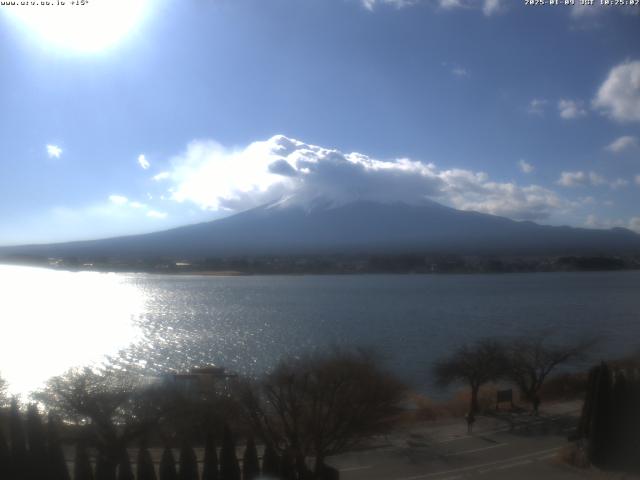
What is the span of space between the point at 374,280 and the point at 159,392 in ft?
121

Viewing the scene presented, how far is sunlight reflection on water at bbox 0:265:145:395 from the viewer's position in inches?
527

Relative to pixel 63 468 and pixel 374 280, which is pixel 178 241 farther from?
pixel 63 468

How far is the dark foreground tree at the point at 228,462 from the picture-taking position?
526 cm

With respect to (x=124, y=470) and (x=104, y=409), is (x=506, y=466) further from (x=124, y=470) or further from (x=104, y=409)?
(x=104, y=409)

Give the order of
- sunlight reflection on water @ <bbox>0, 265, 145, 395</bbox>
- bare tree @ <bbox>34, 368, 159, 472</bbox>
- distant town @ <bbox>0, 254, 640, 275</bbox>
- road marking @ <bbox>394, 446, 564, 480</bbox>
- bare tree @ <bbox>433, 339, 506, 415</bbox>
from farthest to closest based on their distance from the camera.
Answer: distant town @ <bbox>0, 254, 640, 275</bbox> → sunlight reflection on water @ <bbox>0, 265, 145, 395</bbox> → bare tree @ <bbox>433, 339, 506, 415</bbox> → road marking @ <bbox>394, 446, 564, 480</bbox> → bare tree @ <bbox>34, 368, 159, 472</bbox>

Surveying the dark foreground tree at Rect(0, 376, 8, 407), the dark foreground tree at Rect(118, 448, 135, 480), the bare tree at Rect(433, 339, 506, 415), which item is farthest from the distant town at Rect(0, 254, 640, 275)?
the dark foreground tree at Rect(118, 448, 135, 480)

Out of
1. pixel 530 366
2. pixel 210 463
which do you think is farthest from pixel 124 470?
pixel 530 366

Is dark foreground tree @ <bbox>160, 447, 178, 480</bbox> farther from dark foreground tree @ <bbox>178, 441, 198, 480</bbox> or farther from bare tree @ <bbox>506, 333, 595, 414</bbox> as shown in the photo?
bare tree @ <bbox>506, 333, 595, 414</bbox>

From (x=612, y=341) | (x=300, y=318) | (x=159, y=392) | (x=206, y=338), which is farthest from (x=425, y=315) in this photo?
(x=159, y=392)

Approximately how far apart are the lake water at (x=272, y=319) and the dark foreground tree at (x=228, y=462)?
5961 millimetres

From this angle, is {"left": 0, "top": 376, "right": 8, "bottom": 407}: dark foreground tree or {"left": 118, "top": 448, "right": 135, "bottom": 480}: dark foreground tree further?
{"left": 0, "top": 376, "right": 8, "bottom": 407}: dark foreground tree

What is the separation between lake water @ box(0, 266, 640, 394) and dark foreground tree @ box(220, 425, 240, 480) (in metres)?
5.96

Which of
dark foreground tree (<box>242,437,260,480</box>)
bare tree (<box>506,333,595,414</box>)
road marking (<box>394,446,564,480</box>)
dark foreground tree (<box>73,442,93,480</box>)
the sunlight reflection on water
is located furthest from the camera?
the sunlight reflection on water

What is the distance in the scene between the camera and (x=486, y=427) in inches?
329
